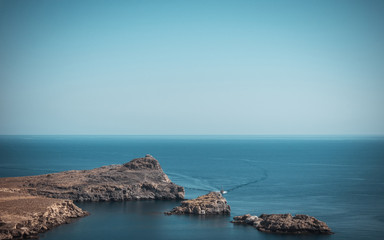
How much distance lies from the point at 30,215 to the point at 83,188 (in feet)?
91.7

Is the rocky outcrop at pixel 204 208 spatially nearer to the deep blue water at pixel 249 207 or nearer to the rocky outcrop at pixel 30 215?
the deep blue water at pixel 249 207

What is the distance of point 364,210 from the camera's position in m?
82.7

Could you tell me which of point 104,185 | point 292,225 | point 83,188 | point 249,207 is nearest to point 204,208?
point 249,207

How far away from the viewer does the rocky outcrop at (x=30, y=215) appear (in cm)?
5875

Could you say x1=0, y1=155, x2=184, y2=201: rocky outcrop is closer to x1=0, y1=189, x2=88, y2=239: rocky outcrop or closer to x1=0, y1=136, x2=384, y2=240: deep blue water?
x1=0, y1=136, x2=384, y2=240: deep blue water

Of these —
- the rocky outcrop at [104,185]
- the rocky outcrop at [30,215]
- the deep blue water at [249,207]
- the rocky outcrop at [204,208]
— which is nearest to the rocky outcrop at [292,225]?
the deep blue water at [249,207]

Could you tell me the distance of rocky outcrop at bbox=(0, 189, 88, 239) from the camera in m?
58.8

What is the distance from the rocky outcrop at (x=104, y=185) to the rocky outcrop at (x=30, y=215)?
37.1ft

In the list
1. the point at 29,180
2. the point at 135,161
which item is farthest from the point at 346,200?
the point at 29,180

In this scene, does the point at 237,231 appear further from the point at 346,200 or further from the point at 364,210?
the point at 346,200

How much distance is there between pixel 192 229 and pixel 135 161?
41.5 m

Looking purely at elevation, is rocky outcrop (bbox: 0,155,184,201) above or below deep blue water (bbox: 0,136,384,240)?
above

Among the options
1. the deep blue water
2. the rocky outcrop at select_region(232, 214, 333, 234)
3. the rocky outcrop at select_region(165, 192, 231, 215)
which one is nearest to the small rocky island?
the deep blue water

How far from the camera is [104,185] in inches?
3706
